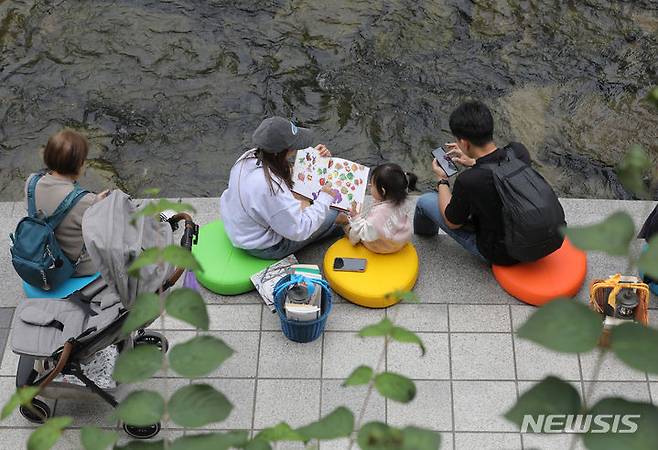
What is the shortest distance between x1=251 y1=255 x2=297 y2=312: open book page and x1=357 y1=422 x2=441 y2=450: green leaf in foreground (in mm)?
3481

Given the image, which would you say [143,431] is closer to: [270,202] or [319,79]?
[270,202]

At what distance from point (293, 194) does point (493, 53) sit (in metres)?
3.63

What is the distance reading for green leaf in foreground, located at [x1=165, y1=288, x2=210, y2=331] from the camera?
5.58 feet

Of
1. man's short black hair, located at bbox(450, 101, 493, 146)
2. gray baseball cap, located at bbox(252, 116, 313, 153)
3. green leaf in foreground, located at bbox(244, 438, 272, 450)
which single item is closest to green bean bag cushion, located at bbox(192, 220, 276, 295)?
gray baseball cap, located at bbox(252, 116, 313, 153)

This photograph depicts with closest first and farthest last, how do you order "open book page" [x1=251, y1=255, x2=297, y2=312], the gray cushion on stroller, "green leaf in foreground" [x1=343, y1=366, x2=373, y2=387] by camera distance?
"green leaf in foreground" [x1=343, y1=366, x2=373, y2=387], the gray cushion on stroller, "open book page" [x1=251, y1=255, x2=297, y2=312]

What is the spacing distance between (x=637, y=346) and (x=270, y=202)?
12.4 ft

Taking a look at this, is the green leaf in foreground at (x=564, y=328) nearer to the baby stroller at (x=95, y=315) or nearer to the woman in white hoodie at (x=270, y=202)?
the baby stroller at (x=95, y=315)

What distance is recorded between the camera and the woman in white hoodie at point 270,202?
16.4 feet

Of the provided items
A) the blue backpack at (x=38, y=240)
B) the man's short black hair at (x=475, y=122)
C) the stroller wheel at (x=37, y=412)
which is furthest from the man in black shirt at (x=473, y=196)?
the stroller wheel at (x=37, y=412)

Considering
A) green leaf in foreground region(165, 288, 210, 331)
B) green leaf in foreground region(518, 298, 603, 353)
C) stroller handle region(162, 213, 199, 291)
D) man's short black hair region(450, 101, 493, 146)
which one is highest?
green leaf in foreground region(518, 298, 603, 353)

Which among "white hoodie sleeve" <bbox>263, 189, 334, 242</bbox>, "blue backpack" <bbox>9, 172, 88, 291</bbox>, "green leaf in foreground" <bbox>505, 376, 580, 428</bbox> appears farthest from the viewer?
"white hoodie sleeve" <bbox>263, 189, 334, 242</bbox>

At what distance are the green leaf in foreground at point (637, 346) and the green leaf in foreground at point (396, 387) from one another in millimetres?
684

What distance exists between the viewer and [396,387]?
2023mm

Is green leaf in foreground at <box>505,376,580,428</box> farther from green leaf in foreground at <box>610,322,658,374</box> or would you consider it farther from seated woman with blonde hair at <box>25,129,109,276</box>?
seated woman with blonde hair at <box>25,129,109,276</box>
